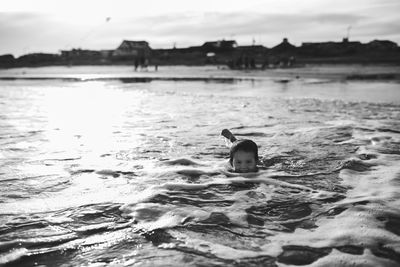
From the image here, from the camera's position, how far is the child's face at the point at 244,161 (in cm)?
467

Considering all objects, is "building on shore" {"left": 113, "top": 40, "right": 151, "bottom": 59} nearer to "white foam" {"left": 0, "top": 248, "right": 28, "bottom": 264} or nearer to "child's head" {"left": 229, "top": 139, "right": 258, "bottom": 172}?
"child's head" {"left": 229, "top": 139, "right": 258, "bottom": 172}

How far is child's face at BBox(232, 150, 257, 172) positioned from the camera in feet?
15.3

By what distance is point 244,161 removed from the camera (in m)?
4.69

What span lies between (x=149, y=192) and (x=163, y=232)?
3.21 ft

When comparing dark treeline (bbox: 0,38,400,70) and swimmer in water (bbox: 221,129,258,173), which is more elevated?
dark treeline (bbox: 0,38,400,70)

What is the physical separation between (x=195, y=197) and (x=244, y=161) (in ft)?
3.34

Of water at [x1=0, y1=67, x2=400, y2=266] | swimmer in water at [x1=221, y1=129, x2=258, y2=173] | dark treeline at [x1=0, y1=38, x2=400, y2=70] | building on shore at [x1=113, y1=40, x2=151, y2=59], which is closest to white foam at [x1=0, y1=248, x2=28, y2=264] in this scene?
water at [x1=0, y1=67, x2=400, y2=266]

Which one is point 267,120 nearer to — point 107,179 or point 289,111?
point 289,111

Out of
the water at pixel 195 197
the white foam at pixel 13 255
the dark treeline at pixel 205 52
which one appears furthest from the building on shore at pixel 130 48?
the white foam at pixel 13 255

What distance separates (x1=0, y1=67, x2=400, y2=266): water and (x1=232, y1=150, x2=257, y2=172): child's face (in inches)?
7.0

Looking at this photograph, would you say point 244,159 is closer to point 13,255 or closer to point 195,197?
point 195,197

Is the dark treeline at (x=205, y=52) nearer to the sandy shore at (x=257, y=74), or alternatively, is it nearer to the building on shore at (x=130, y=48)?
the building on shore at (x=130, y=48)

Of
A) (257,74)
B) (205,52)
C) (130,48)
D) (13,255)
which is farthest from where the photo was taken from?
(130,48)

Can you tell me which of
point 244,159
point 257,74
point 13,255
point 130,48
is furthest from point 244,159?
point 130,48
